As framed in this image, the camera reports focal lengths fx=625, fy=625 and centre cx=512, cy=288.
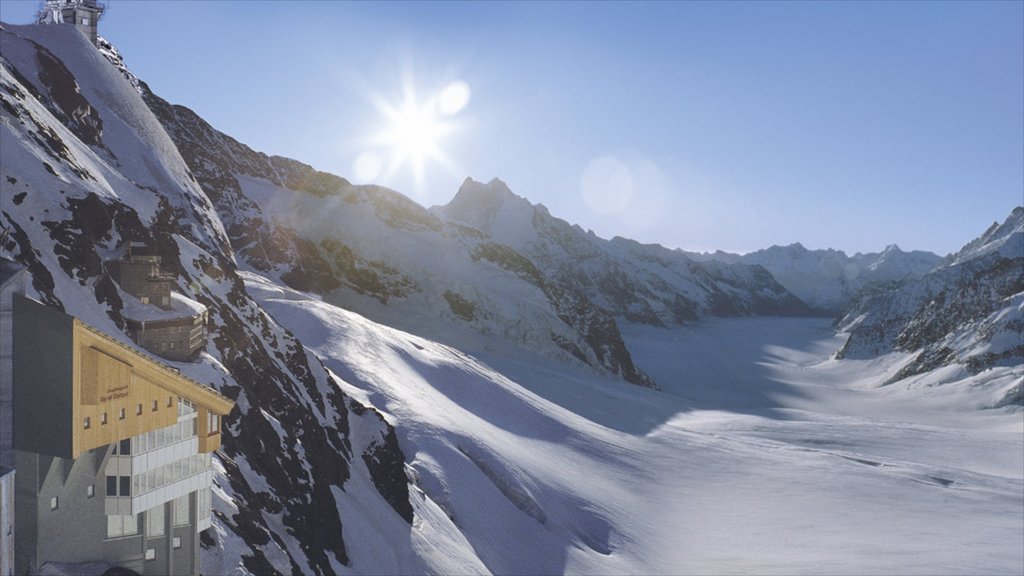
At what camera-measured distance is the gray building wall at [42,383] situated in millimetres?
8281

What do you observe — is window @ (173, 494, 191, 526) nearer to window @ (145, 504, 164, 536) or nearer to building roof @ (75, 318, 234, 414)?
window @ (145, 504, 164, 536)

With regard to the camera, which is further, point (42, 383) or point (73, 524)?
point (73, 524)

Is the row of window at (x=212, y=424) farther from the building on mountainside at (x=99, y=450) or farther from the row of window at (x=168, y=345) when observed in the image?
the row of window at (x=168, y=345)

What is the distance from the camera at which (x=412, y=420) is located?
45594 millimetres

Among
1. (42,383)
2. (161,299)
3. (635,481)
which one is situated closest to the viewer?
(42,383)

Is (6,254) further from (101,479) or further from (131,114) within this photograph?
(131,114)

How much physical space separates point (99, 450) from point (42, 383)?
4.43 ft

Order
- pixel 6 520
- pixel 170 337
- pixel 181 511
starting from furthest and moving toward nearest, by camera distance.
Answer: pixel 170 337 < pixel 181 511 < pixel 6 520

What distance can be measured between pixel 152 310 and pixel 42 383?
1624 cm

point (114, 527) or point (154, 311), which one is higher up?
point (154, 311)

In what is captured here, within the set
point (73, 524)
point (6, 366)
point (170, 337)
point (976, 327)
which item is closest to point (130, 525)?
point (73, 524)

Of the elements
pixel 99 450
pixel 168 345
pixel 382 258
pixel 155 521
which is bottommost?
pixel 155 521

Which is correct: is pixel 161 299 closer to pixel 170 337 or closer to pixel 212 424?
→ pixel 170 337

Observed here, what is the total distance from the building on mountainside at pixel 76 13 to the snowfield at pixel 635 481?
3600 centimetres
